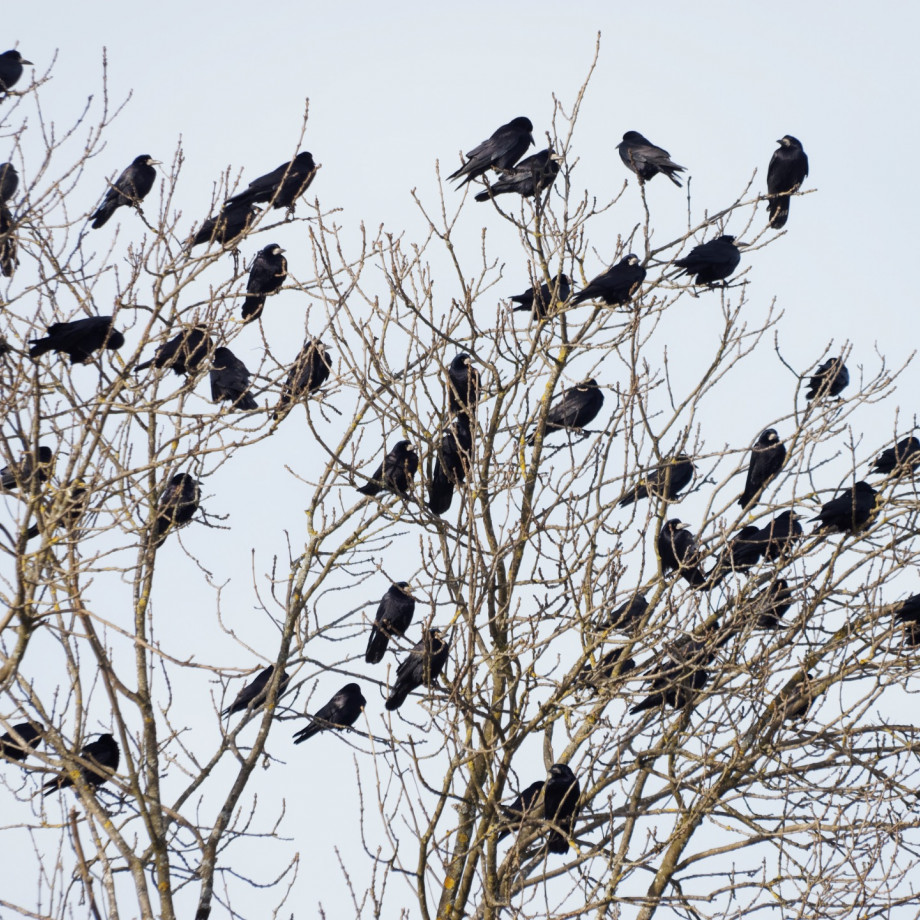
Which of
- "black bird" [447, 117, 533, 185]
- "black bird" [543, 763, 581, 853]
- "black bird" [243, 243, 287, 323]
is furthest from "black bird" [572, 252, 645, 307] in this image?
"black bird" [243, 243, 287, 323]

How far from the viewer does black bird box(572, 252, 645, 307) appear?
734 cm

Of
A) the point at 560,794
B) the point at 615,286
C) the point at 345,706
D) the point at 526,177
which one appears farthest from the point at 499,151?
the point at 560,794

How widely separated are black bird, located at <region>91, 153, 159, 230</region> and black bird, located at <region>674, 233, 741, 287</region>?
424cm

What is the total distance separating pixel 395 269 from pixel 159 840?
10.2ft

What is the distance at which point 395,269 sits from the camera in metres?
6.81

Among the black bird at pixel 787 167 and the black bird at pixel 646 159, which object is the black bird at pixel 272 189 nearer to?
the black bird at pixel 646 159

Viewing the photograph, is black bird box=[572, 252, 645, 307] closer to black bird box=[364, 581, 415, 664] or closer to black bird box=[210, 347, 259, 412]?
black bird box=[364, 581, 415, 664]

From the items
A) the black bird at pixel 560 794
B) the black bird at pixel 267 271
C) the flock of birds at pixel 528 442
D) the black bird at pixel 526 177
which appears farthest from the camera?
the black bird at pixel 267 271

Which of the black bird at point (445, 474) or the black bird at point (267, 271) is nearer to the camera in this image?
the black bird at point (445, 474)

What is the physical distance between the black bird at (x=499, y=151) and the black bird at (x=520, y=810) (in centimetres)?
429

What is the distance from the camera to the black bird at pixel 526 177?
8234 mm

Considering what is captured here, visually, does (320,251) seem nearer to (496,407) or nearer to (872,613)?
(496,407)

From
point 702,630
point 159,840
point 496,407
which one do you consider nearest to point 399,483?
point 496,407

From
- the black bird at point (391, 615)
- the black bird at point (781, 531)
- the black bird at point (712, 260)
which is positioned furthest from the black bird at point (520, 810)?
the black bird at point (712, 260)
